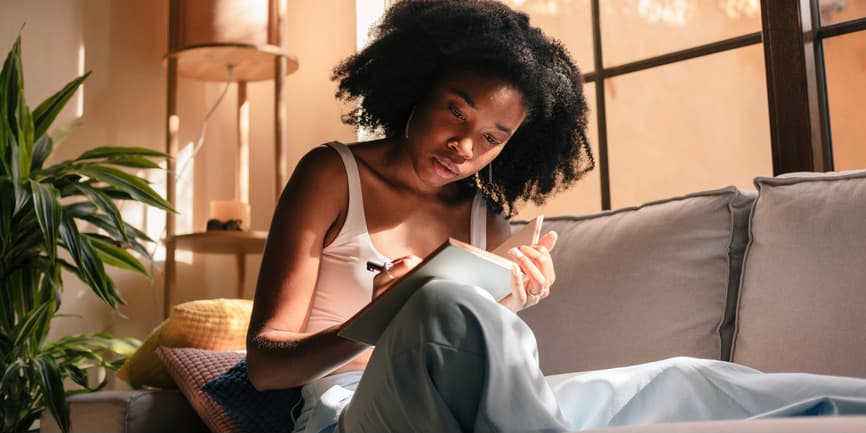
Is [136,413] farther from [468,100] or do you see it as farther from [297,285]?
[468,100]

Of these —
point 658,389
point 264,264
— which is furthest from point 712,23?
point 658,389

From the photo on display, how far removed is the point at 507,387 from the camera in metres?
0.94

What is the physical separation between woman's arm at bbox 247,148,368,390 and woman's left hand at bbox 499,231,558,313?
0.24 metres

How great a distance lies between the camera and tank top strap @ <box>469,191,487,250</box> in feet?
6.05

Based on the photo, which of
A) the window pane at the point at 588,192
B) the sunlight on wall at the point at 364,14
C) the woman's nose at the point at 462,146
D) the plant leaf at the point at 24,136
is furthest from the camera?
the sunlight on wall at the point at 364,14

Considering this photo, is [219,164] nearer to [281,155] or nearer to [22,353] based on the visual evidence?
[281,155]

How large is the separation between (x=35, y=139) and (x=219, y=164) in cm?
99

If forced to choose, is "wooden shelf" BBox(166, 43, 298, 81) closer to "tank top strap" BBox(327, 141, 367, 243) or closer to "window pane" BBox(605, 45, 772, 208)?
"window pane" BBox(605, 45, 772, 208)

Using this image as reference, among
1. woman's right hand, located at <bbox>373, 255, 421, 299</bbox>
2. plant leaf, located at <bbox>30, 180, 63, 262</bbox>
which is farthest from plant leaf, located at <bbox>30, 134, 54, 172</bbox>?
woman's right hand, located at <bbox>373, 255, 421, 299</bbox>

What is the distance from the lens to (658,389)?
3.52ft

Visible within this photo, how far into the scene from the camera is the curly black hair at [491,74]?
166cm

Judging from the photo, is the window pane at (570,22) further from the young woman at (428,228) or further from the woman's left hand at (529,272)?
the woman's left hand at (529,272)

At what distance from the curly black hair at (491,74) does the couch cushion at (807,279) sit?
16.5 inches

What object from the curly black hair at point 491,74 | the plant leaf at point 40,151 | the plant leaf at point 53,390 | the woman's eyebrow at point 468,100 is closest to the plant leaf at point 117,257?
the plant leaf at point 40,151
